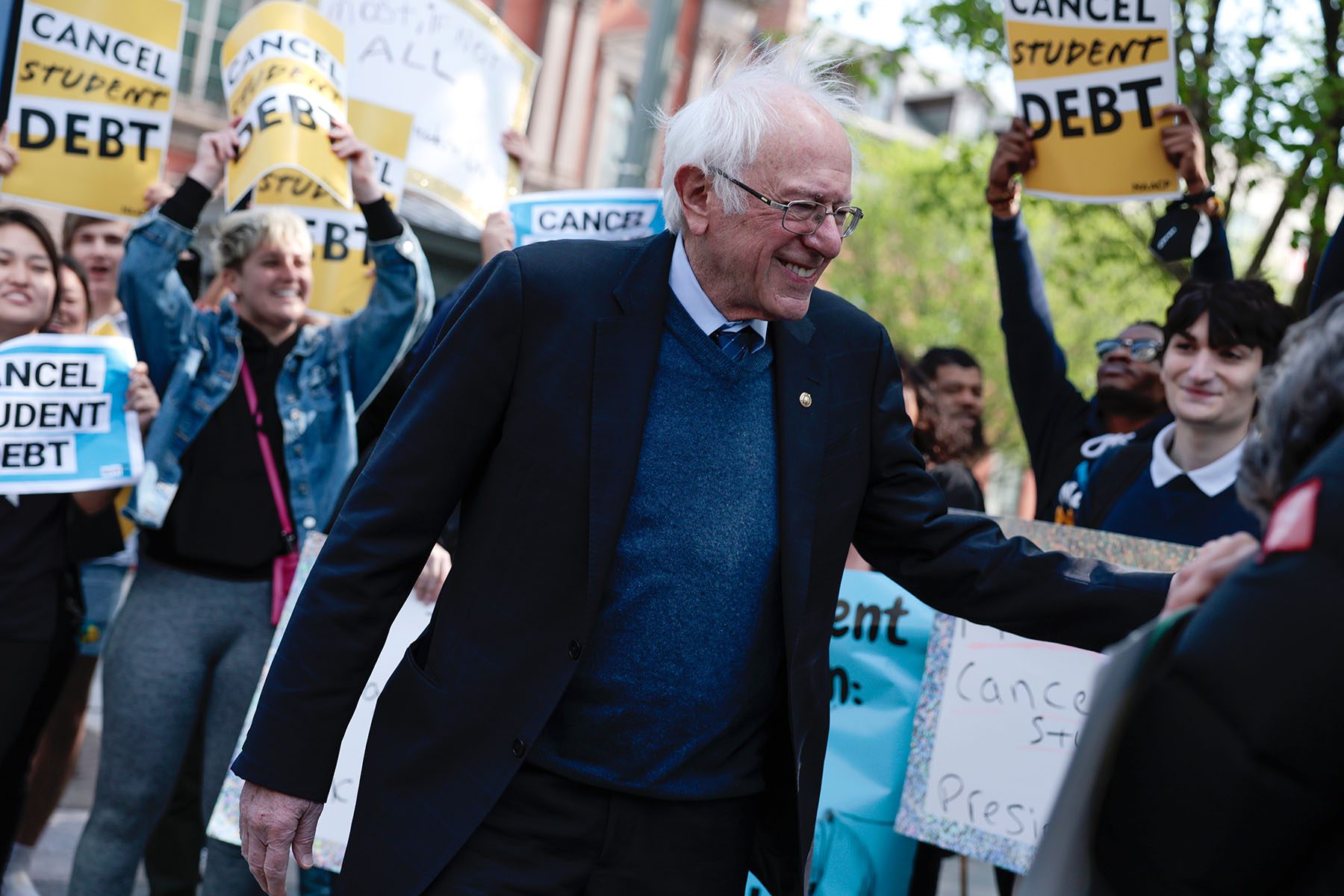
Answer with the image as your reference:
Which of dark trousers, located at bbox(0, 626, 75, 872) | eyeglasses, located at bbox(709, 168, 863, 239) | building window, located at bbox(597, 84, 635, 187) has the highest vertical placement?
building window, located at bbox(597, 84, 635, 187)

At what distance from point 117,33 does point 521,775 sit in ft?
11.9

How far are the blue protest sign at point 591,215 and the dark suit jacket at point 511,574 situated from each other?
9.48ft

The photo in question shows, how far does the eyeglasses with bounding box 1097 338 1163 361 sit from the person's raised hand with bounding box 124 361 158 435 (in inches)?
119

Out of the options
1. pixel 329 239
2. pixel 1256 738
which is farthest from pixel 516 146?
pixel 1256 738

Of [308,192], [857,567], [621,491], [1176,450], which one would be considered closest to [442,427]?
[621,491]

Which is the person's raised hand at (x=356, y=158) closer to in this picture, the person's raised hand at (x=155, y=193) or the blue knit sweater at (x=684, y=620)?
the person's raised hand at (x=155, y=193)

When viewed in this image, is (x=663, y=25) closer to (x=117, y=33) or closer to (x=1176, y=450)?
(x=117, y=33)

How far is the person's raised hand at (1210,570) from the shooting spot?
145cm

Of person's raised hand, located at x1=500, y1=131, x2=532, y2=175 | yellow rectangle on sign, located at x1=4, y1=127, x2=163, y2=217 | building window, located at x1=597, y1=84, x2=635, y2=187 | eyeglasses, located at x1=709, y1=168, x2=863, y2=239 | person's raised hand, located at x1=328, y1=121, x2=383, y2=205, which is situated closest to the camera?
eyeglasses, located at x1=709, y1=168, x2=863, y2=239

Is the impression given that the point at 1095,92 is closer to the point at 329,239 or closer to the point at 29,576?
the point at 329,239

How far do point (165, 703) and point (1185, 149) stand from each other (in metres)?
3.38

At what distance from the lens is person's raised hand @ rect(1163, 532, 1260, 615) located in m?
1.45

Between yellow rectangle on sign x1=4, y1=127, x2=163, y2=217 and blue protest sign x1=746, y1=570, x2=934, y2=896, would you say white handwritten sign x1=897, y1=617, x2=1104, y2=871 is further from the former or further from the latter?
yellow rectangle on sign x1=4, y1=127, x2=163, y2=217

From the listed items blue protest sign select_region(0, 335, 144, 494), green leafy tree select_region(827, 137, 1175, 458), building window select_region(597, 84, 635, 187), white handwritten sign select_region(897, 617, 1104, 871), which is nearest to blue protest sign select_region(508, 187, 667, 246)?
blue protest sign select_region(0, 335, 144, 494)
